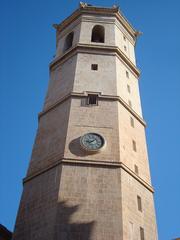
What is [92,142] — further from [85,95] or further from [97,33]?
[97,33]

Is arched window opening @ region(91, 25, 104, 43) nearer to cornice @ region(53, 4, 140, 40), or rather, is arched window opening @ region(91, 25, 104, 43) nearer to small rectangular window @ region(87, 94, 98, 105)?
cornice @ region(53, 4, 140, 40)

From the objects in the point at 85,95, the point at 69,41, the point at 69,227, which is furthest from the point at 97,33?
the point at 69,227

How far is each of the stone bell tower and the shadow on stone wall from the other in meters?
0.04

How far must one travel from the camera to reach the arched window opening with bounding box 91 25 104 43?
30562 millimetres

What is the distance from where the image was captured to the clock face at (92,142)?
65.6ft

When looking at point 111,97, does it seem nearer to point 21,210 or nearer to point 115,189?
point 115,189

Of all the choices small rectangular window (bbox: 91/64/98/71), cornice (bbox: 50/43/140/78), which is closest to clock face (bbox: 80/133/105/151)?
small rectangular window (bbox: 91/64/98/71)

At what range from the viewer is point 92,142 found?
20.3m

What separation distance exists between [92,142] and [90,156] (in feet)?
2.98

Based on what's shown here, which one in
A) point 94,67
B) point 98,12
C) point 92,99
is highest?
point 98,12

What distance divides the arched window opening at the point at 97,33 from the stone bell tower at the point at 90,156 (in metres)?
1.48

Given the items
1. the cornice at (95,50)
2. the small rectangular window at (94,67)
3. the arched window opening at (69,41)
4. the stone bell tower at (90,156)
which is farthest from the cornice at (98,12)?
the small rectangular window at (94,67)

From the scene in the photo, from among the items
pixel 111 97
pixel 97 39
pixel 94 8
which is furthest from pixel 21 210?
pixel 94 8

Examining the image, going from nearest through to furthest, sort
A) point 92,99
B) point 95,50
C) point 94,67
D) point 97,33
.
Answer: point 92,99 < point 94,67 < point 95,50 < point 97,33
